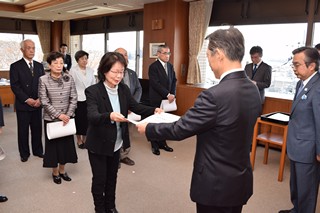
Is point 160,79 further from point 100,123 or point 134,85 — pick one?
point 100,123

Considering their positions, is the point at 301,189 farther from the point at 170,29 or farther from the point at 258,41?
the point at 170,29

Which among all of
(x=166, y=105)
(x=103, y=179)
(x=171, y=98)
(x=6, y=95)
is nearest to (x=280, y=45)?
(x=171, y=98)

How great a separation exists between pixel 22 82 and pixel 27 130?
65 centimetres

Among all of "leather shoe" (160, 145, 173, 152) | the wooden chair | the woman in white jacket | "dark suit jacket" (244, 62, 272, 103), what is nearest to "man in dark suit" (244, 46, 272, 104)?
"dark suit jacket" (244, 62, 272, 103)

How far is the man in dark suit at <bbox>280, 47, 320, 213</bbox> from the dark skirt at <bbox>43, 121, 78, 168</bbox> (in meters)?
2.22

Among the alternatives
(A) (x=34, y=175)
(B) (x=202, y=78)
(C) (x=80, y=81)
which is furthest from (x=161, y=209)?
(B) (x=202, y=78)

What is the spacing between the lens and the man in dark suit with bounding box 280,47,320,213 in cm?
213

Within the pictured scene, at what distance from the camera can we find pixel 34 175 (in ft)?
10.8

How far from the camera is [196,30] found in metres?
5.57

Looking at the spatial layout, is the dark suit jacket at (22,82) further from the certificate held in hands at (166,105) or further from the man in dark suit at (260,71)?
the man in dark suit at (260,71)

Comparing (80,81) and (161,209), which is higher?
(80,81)

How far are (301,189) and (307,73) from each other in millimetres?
920

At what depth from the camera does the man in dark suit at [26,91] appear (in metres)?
3.48

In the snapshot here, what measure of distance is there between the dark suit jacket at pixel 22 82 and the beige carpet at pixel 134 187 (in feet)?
2.66
